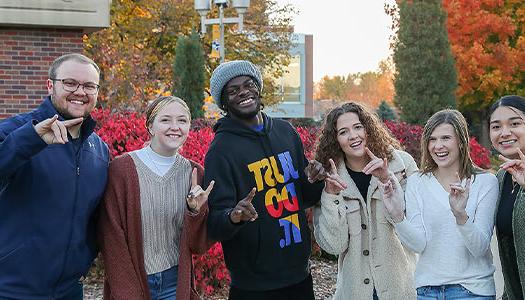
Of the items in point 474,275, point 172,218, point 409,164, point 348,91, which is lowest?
point 474,275

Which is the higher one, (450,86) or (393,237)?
(450,86)

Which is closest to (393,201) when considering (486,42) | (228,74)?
(228,74)

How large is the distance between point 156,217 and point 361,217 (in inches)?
48.2

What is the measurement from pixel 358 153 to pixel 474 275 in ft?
3.18

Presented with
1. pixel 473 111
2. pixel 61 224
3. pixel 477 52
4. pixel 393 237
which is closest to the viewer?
pixel 61 224

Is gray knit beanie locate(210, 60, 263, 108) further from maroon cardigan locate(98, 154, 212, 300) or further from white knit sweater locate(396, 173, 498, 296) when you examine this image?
white knit sweater locate(396, 173, 498, 296)

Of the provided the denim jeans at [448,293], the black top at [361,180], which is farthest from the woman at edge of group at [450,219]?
the black top at [361,180]

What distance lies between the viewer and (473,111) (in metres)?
29.5

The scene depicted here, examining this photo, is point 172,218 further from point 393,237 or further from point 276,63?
point 276,63

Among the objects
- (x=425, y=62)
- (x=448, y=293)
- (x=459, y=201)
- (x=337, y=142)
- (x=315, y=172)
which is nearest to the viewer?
(x=459, y=201)

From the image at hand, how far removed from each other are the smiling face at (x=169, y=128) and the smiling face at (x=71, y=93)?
471mm

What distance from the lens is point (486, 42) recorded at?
77.2 feet

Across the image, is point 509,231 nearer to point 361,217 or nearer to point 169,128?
point 361,217

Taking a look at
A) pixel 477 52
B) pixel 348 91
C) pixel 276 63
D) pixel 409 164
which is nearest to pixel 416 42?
pixel 477 52
